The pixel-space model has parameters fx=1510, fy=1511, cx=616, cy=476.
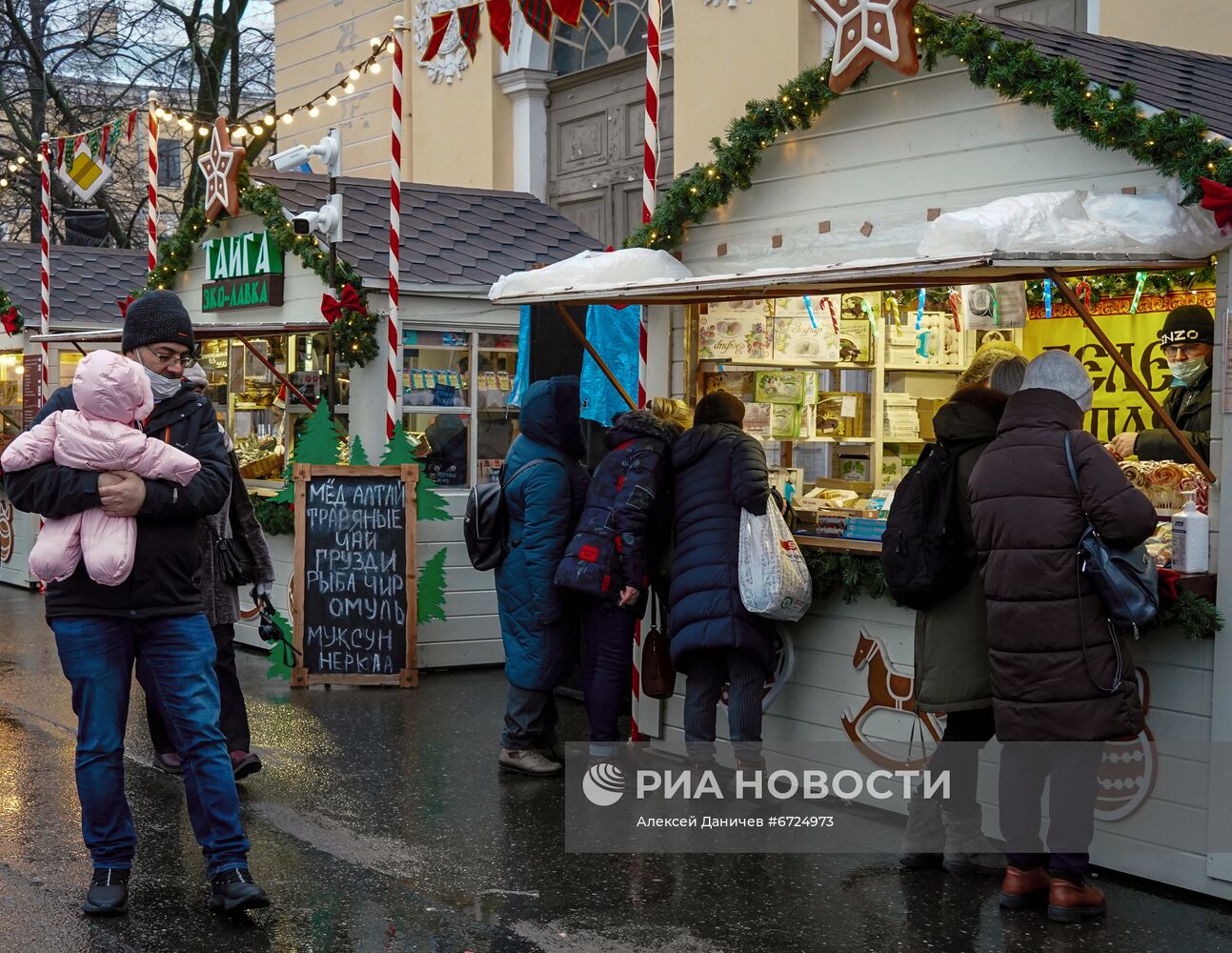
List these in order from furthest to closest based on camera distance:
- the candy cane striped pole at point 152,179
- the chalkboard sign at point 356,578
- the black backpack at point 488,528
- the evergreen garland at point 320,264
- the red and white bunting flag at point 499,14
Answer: the candy cane striped pole at point 152,179, the evergreen garland at point 320,264, the chalkboard sign at point 356,578, the red and white bunting flag at point 499,14, the black backpack at point 488,528

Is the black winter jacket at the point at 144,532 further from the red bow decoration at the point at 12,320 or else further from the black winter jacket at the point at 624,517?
the red bow decoration at the point at 12,320

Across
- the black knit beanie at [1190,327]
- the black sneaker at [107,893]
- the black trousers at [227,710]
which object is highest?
the black knit beanie at [1190,327]

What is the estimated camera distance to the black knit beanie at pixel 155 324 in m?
4.93

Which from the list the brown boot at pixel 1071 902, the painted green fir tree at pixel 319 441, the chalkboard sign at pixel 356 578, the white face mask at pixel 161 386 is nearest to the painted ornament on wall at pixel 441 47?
the painted green fir tree at pixel 319 441

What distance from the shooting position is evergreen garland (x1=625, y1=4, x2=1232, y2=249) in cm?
507

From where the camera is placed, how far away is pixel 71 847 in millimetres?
5438

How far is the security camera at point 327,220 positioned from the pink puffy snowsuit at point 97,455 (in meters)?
4.41

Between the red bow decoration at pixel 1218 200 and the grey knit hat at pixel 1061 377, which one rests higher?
the red bow decoration at pixel 1218 200

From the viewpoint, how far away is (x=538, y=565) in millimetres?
6617

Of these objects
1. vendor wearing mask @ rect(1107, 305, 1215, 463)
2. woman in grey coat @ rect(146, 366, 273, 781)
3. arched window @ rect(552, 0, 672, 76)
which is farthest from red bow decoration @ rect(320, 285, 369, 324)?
arched window @ rect(552, 0, 672, 76)

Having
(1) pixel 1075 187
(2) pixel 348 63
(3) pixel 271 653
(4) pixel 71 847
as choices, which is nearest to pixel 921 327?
(1) pixel 1075 187

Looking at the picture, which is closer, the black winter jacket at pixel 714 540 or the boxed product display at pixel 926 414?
the black winter jacket at pixel 714 540

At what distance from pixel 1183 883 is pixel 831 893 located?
3.81 feet

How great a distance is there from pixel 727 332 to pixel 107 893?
12.4ft
